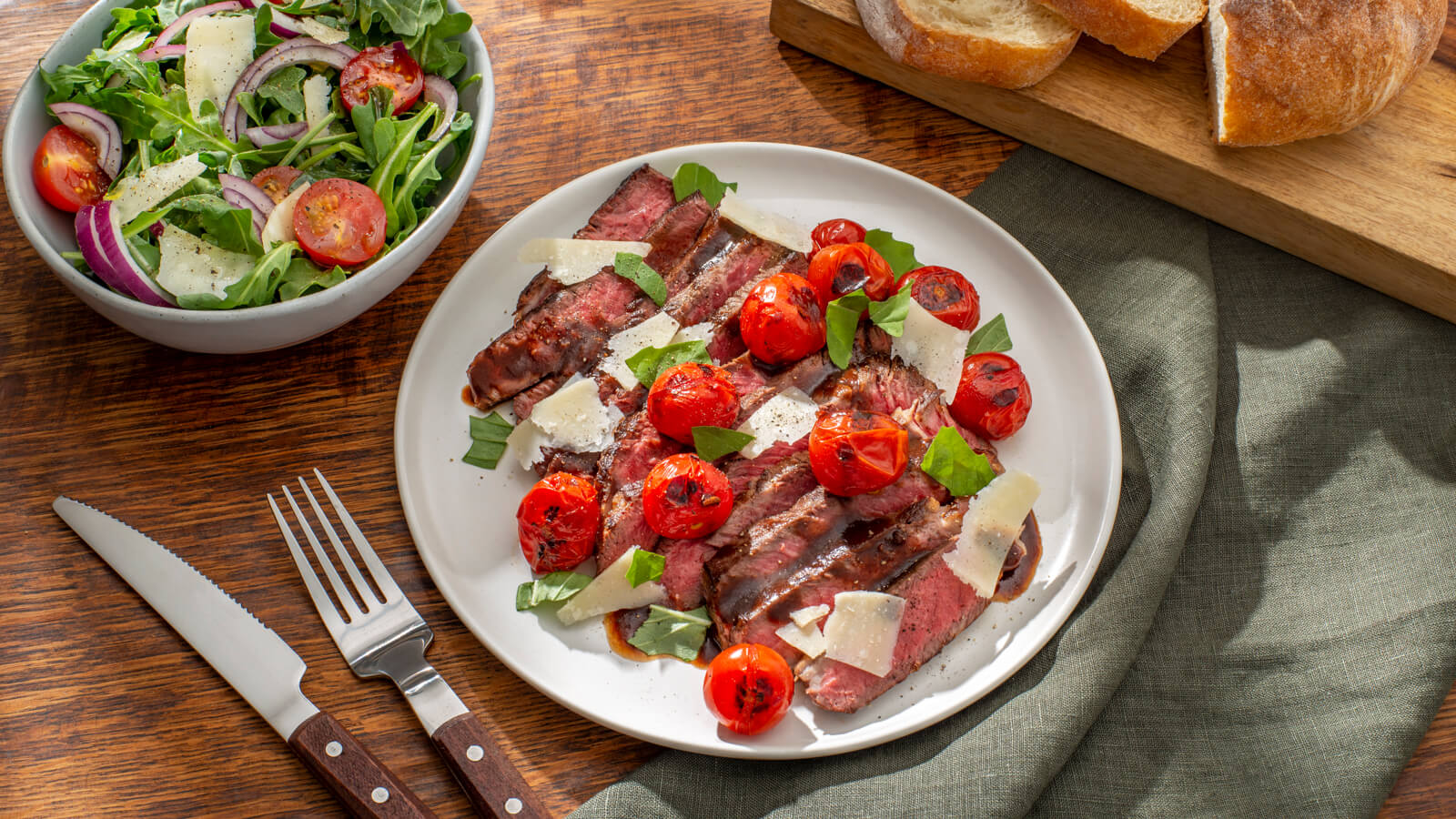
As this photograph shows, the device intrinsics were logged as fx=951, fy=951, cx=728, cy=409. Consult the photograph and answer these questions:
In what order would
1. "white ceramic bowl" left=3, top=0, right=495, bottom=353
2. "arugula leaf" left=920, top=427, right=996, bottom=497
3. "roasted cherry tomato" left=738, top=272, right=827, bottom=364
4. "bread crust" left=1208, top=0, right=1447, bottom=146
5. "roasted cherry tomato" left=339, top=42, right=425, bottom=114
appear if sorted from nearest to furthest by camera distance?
1. "white ceramic bowl" left=3, top=0, right=495, bottom=353
2. "arugula leaf" left=920, top=427, right=996, bottom=497
3. "roasted cherry tomato" left=738, top=272, right=827, bottom=364
4. "roasted cherry tomato" left=339, top=42, right=425, bottom=114
5. "bread crust" left=1208, top=0, right=1447, bottom=146

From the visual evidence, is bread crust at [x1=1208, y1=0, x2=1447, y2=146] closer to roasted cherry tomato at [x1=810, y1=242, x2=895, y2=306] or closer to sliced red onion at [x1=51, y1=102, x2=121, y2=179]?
roasted cherry tomato at [x1=810, y1=242, x2=895, y2=306]

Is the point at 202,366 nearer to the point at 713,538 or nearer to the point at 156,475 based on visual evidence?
the point at 156,475

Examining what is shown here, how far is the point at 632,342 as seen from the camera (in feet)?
9.10

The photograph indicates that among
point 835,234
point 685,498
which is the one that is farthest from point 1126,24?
point 685,498

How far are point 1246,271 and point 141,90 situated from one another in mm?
3476

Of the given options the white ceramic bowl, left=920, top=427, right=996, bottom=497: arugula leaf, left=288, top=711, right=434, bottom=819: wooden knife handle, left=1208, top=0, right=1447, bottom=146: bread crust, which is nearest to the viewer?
left=288, top=711, right=434, bottom=819: wooden knife handle

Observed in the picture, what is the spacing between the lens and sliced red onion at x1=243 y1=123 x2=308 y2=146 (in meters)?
2.74

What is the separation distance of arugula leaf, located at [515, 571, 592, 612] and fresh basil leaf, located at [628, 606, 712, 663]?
0.68 ft

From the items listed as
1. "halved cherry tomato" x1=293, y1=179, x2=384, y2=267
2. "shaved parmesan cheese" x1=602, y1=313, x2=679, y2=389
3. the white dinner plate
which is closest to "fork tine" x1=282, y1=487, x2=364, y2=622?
the white dinner plate

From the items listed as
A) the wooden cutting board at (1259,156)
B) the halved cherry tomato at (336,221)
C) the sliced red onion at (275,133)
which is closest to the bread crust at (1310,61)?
the wooden cutting board at (1259,156)

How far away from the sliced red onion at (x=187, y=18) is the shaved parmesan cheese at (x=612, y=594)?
2029 millimetres

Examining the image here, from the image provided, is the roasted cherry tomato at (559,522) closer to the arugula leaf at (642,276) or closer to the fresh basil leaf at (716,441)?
the fresh basil leaf at (716,441)

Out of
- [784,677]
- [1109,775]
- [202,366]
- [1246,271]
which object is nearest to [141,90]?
[202,366]

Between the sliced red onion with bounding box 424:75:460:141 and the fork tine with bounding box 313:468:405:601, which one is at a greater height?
the sliced red onion with bounding box 424:75:460:141
